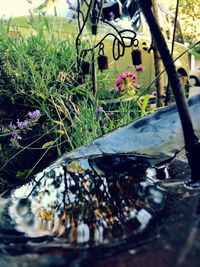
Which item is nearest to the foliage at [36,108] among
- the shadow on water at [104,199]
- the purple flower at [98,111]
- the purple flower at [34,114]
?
the purple flower at [98,111]

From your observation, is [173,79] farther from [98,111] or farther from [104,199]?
[98,111]

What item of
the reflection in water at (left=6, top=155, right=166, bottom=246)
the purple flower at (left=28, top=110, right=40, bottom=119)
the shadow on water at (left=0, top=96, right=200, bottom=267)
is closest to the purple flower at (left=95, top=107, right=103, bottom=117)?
the purple flower at (left=28, top=110, right=40, bottom=119)

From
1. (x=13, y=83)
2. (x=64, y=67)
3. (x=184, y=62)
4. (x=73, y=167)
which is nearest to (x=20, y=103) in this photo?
(x=13, y=83)

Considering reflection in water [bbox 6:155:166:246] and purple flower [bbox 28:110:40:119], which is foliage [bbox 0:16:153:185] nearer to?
purple flower [bbox 28:110:40:119]

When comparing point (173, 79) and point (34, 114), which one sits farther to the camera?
point (34, 114)

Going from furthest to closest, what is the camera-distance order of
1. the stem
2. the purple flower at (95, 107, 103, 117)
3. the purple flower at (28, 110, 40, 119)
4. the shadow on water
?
1. the purple flower at (95, 107, 103, 117)
2. the purple flower at (28, 110, 40, 119)
3. the stem
4. the shadow on water

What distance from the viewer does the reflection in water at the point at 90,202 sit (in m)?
0.58

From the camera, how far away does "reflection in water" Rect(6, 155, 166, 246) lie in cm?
58

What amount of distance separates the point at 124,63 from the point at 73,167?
3914 mm

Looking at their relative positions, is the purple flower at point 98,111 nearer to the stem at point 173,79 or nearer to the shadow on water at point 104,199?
the shadow on water at point 104,199

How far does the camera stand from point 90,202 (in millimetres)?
710

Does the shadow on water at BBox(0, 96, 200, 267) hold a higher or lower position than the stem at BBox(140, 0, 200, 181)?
lower

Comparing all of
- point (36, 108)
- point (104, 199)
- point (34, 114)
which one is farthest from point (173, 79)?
point (36, 108)

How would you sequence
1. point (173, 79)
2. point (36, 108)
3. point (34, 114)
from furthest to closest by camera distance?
point (36, 108) < point (34, 114) < point (173, 79)
